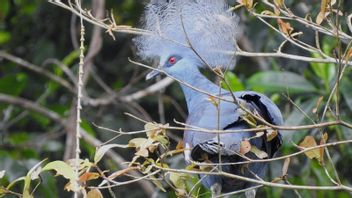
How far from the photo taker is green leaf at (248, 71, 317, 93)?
4.32 metres

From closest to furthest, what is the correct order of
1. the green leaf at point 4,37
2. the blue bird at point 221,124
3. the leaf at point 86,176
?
the leaf at point 86,176
the blue bird at point 221,124
the green leaf at point 4,37

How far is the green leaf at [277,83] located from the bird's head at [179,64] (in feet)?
Result: 2.81

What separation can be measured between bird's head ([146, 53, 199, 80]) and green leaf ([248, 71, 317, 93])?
2.81ft

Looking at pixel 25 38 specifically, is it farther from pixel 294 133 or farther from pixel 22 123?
pixel 294 133

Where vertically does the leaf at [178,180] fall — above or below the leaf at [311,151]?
below

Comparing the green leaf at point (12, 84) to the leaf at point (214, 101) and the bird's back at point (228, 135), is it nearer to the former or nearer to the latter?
the bird's back at point (228, 135)

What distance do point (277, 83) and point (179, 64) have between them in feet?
3.17

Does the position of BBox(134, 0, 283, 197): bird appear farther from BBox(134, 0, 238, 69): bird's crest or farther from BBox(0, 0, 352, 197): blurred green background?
BBox(0, 0, 352, 197): blurred green background

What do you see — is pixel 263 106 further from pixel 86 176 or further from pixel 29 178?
pixel 29 178

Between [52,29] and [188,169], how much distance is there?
3.36 m

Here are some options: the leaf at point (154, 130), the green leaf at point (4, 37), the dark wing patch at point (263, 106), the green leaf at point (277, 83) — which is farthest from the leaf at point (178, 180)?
the green leaf at point (4, 37)

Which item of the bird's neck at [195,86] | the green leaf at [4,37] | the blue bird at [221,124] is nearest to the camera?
the blue bird at [221,124]

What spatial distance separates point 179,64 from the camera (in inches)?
138

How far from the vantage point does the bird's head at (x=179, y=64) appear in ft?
11.4
